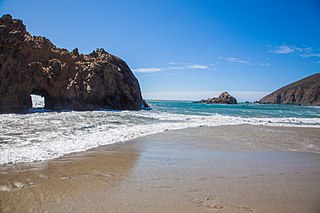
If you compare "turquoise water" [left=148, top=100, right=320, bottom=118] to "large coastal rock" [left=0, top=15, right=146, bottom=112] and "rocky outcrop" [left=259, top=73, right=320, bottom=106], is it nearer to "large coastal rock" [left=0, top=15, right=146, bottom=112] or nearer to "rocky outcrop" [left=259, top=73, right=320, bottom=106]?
"large coastal rock" [left=0, top=15, right=146, bottom=112]

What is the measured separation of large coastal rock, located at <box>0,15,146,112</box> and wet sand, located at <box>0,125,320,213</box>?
2398 centimetres

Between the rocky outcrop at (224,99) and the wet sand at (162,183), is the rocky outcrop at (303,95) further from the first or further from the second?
the wet sand at (162,183)

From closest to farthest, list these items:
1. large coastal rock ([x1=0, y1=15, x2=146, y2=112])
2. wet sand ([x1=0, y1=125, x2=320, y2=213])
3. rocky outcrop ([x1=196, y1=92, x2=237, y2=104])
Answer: wet sand ([x1=0, y1=125, x2=320, y2=213]), large coastal rock ([x1=0, y1=15, x2=146, y2=112]), rocky outcrop ([x1=196, y1=92, x2=237, y2=104])

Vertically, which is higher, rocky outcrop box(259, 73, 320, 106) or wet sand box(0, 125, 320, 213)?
rocky outcrop box(259, 73, 320, 106)

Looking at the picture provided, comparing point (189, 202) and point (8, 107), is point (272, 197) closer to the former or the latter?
point (189, 202)

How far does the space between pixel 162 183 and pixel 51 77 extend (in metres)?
30.8

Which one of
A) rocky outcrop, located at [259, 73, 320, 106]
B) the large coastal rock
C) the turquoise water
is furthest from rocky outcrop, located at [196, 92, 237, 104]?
the large coastal rock

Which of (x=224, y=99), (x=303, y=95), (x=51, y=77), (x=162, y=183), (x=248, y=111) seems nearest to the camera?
(x=162, y=183)

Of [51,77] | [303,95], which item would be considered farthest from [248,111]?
[303,95]

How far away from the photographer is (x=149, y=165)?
5.91m

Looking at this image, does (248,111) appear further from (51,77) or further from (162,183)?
(162,183)

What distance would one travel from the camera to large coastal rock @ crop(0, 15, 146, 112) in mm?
26359

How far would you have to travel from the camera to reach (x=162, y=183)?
451 cm

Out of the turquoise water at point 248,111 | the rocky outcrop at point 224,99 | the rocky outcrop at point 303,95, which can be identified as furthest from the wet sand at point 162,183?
the rocky outcrop at point 303,95
